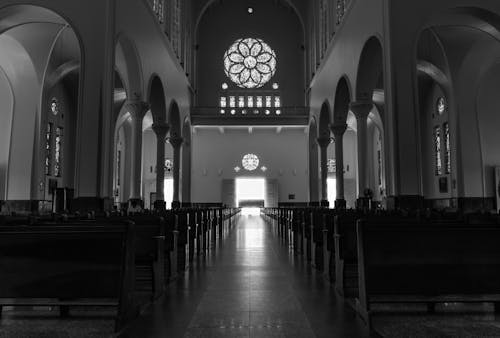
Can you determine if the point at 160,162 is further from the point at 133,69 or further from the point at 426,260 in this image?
the point at 426,260

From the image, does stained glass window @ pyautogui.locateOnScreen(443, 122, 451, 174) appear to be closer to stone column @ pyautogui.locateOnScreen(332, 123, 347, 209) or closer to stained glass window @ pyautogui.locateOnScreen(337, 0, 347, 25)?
stone column @ pyautogui.locateOnScreen(332, 123, 347, 209)

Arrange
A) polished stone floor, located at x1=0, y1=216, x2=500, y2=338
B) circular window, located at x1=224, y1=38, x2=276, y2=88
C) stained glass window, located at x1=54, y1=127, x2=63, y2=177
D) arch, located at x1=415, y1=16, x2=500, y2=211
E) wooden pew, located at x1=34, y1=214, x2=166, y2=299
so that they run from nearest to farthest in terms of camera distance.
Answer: polished stone floor, located at x1=0, y1=216, x2=500, y2=338, wooden pew, located at x1=34, y1=214, x2=166, y2=299, arch, located at x1=415, y1=16, x2=500, y2=211, stained glass window, located at x1=54, y1=127, x2=63, y2=177, circular window, located at x1=224, y1=38, x2=276, y2=88

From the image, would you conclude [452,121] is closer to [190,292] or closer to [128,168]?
[190,292]

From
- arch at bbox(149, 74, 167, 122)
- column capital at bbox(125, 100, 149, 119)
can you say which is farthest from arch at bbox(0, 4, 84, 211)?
arch at bbox(149, 74, 167, 122)

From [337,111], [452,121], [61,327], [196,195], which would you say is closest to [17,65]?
[337,111]

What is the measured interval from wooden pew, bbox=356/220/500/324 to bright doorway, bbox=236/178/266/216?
27.1m

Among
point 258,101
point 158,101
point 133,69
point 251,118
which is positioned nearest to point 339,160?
point 158,101

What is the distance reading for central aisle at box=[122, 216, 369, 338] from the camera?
333 cm

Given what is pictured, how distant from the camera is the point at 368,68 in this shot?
1399 cm

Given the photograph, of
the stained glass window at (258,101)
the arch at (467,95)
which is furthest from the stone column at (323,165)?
the stained glass window at (258,101)

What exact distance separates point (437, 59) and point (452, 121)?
2227 millimetres

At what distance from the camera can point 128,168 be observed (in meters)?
27.6

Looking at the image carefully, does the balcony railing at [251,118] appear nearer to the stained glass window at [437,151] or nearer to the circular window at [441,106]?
the stained glass window at [437,151]

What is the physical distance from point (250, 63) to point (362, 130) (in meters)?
16.1
